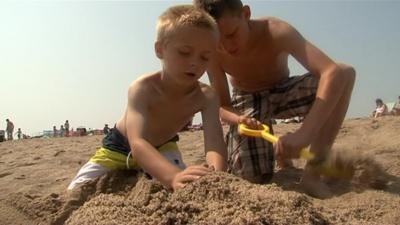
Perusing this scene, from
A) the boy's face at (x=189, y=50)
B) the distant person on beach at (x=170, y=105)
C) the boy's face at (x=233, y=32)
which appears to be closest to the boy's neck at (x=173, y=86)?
the distant person on beach at (x=170, y=105)

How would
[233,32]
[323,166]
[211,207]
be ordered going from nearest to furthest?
[211,207], [323,166], [233,32]

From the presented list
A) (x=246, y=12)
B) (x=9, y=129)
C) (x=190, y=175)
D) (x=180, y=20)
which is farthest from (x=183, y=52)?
(x=9, y=129)

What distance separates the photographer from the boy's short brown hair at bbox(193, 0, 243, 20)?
2375mm

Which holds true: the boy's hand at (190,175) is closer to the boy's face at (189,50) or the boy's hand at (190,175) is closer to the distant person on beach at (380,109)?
the boy's face at (189,50)

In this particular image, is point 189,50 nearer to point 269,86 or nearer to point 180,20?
point 180,20

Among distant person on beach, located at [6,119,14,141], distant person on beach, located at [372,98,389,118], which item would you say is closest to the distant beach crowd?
distant person on beach, located at [6,119,14,141]

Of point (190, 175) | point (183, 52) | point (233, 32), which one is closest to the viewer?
point (190, 175)

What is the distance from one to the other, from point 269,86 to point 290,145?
97 centimetres

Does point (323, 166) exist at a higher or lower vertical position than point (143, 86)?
lower

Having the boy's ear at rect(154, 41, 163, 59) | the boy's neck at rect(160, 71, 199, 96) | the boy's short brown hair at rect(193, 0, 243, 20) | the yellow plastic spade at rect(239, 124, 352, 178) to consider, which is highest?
the boy's short brown hair at rect(193, 0, 243, 20)

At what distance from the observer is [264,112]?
282 cm

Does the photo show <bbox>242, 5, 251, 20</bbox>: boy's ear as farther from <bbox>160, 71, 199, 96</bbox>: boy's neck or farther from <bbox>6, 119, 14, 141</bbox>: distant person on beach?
<bbox>6, 119, 14, 141</bbox>: distant person on beach

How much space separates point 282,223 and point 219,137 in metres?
0.91

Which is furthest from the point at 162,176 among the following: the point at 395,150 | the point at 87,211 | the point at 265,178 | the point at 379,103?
the point at 379,103
